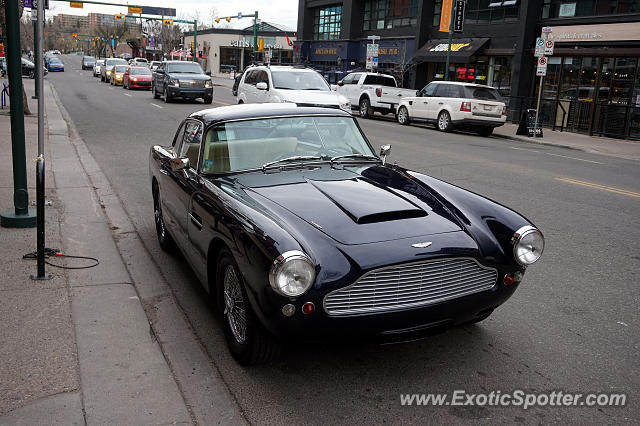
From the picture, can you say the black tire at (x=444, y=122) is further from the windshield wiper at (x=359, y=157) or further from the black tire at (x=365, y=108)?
the windshield wiper at (x=359, y=157)

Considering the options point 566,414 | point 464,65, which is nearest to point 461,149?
point 566,414

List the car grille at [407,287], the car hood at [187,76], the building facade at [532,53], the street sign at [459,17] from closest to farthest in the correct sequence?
1. the car grille at [407,287]
2. the building facade at [532,53]
3. the car hood at [187,76]
4. the street sign at [459,17]

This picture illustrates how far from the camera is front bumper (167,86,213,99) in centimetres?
2668

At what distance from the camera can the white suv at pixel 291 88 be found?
55.4 feet

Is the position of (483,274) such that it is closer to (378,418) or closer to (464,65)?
(378,418)

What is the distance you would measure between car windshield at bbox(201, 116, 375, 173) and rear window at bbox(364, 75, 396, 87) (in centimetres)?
2254

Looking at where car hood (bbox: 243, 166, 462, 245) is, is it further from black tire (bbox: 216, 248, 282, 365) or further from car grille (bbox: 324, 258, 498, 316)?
black tire (bbox: 216, 248, 282, 365)

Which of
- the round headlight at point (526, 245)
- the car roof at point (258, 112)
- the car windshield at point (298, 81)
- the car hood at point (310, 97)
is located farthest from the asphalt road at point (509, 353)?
the car windshield at point (298, 81)

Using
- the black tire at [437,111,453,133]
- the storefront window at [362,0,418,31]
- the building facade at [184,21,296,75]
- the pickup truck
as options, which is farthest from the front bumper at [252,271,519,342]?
the building facade at [184,21,296,75]

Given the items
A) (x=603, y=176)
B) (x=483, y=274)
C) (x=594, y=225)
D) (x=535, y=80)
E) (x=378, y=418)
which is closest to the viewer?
(x=378, y=418)

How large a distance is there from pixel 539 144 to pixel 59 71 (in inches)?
2174

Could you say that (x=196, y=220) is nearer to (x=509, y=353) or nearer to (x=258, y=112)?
(x=258, y=112)

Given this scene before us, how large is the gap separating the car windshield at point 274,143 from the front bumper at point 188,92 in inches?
891

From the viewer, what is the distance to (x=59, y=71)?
62469mm
